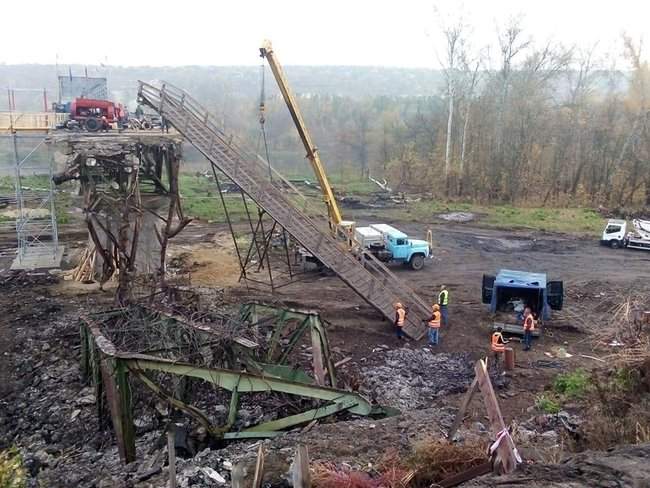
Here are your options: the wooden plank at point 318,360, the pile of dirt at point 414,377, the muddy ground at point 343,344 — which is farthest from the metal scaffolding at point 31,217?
the pile of dirt at point 414,377

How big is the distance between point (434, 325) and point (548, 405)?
16.1 feet

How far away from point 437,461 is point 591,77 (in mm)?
44148

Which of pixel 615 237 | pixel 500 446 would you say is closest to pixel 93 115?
pixel 500 446

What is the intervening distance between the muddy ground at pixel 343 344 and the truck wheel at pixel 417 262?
16.0 inches

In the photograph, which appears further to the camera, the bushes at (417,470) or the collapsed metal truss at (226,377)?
the collapsed metal truss at (226,377)

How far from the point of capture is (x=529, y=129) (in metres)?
41.7

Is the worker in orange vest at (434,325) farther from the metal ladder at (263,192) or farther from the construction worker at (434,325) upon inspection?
the metal ladder at (263,192)

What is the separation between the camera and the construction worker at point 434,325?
16047mm

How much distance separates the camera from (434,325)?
1611cm

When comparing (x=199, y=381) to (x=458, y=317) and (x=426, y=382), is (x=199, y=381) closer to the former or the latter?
(x=426, y=382)

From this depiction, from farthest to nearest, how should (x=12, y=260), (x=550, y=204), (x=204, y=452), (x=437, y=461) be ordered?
1. (x=550, y=204)
2. (x=12, y=260)
3. (x=204, y=452)
4. (x=437, y=461)

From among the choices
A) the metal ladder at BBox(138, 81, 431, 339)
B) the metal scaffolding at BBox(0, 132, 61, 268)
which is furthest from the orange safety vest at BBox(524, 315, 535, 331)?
the metal scaffolding at BBox(0, 132, 61, 268)

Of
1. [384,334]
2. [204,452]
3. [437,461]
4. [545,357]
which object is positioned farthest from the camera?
[384,334]

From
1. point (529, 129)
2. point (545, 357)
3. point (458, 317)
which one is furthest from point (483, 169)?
point (545, 357)
